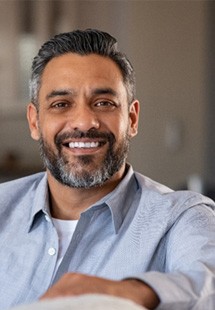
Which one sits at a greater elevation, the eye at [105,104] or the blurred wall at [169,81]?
the eye at [105,104]

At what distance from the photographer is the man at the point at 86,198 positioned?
4.37 feet

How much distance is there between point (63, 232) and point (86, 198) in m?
0.10

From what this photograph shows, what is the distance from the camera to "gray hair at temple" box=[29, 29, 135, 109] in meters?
1.51

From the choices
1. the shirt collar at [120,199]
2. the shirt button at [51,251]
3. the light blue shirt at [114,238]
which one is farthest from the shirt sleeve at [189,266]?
the shirt button at [51,251]

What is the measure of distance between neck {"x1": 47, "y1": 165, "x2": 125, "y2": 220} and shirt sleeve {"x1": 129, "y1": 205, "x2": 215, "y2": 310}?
26cm

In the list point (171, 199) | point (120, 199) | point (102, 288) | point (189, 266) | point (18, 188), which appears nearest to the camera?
point (102, 288)

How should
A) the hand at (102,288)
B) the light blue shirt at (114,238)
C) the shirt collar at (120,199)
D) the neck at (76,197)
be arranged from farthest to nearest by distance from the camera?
the neck at (76,197) < the shirt collar at (120,199) < the light blue shirt at (114,238) < the hand at (102,288)

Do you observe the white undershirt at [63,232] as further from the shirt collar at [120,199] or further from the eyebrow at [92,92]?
the eyebrow at [92,92]

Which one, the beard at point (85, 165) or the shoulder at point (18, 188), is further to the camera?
the shoulder at point (18, 188)

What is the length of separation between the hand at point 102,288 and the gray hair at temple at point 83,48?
69 cm

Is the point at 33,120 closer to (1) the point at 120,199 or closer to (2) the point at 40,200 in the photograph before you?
(2) the point at 40,200

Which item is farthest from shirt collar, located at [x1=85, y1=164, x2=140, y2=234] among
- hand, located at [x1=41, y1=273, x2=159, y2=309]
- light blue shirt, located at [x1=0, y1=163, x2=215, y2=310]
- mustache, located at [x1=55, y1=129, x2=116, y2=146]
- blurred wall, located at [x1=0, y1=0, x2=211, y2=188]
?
blurred wall, located at [x1=0, y1=0, x2=211, y2=188]

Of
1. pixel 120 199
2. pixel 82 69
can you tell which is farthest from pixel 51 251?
pixel 82 69

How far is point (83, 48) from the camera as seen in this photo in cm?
150
